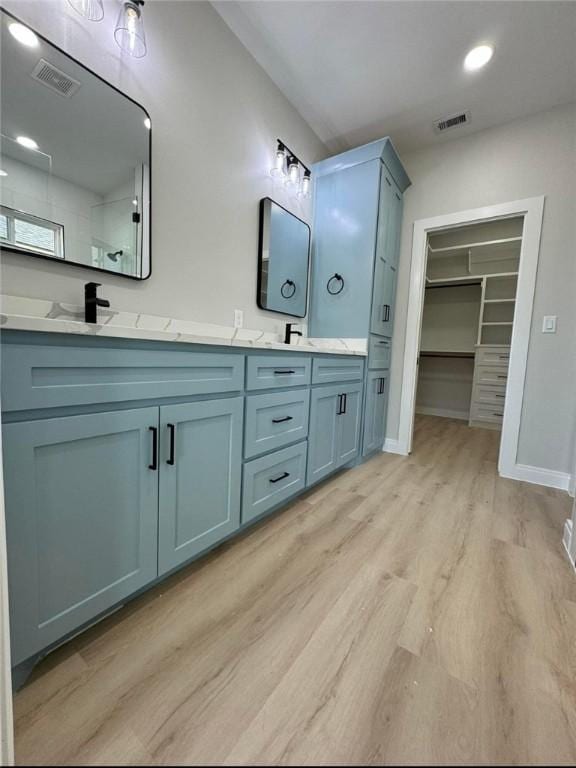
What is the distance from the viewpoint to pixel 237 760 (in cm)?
55

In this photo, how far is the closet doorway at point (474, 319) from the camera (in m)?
2.07

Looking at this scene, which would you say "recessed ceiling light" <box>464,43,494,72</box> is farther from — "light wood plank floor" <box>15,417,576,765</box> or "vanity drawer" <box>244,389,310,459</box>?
A: "light wood plank floor" <box>15,417,576,765</box>

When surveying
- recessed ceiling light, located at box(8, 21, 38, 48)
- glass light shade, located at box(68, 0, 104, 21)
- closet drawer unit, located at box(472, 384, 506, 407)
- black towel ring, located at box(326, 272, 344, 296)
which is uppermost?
glass light shade, located at box(68, 0, 104, 21)

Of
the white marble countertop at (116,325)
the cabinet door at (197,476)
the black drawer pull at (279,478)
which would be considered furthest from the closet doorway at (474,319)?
the cabinet door at (197,476)

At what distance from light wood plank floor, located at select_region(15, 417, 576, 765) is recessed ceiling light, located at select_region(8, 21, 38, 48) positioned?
1.76 m

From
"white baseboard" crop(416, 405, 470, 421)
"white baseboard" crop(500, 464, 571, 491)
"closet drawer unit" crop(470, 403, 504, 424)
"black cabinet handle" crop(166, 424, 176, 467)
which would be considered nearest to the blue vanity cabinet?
"black cabinet handle" crop(166, 424, 176, 467)

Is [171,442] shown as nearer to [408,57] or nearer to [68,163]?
[68,163]

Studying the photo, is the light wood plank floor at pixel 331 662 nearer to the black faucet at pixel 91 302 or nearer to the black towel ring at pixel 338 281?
the black faucet at pixel 91 302

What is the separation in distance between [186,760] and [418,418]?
13.4ft

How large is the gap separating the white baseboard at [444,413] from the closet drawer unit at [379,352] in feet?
7.68

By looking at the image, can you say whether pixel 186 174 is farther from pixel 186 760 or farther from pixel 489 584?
pixel 489 584

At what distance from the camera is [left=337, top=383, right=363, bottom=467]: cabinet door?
1.87 m

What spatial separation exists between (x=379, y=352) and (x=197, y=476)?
1.76 metres

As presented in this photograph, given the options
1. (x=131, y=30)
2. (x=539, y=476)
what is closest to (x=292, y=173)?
(x=131, y=30)
